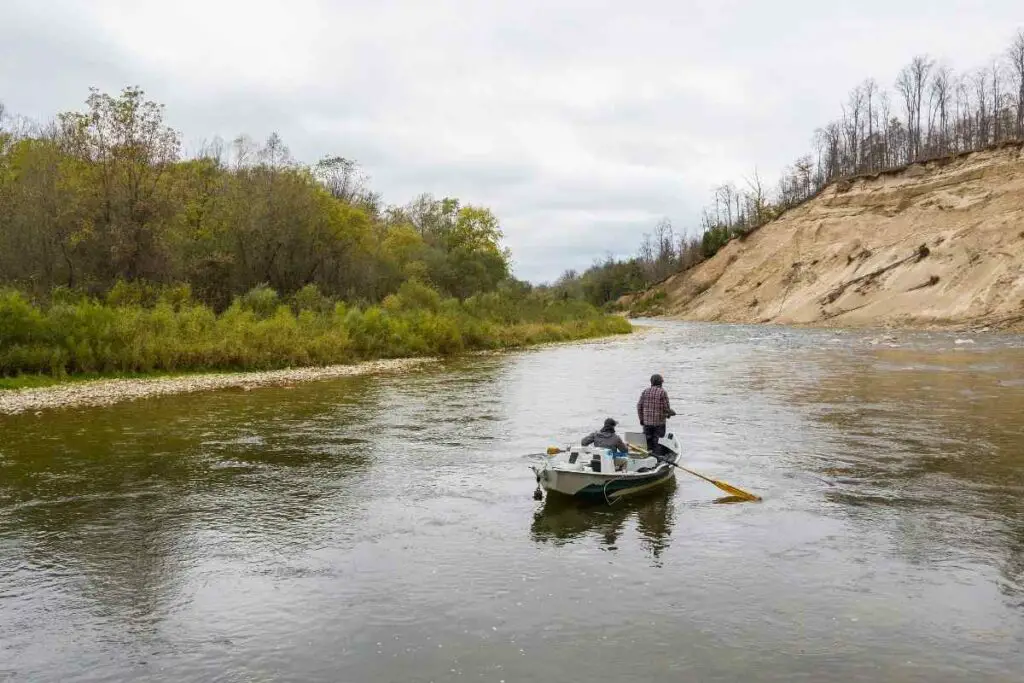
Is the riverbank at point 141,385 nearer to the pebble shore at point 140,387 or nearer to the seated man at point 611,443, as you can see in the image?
the pebble shore at point 140,387

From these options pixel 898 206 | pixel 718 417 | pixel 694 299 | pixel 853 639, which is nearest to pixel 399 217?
pixel 694 299

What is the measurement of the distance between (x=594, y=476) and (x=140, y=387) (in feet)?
62.1

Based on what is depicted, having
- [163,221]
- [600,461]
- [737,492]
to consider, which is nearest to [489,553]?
[600,461]

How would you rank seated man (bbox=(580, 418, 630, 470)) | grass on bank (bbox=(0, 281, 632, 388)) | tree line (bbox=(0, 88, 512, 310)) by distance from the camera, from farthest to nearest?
tree line (bbox=(0, 88, 512, 310)) → grass on bank (bbox=(0, 281, 632, 388)) → seated man (bbox=(580, 418, 630, 470))

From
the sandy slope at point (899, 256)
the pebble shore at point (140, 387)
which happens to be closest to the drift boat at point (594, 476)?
the pebble shore at point (140, 387)

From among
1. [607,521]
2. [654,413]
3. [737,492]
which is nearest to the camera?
[607,521]

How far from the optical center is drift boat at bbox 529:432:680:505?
11.6m

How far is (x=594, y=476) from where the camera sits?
11.6 metres

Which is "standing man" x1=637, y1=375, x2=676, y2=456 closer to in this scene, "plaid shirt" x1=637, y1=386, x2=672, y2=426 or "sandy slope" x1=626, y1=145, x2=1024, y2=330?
"plaid shirt" x1=637, y1=386, x2=672, y2=426

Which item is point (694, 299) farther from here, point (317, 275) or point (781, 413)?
point (781, 413)

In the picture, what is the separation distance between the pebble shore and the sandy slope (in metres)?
42.9

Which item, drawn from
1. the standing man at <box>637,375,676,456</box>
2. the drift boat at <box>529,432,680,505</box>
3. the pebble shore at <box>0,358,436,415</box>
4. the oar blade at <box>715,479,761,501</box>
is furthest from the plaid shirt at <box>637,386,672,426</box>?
the pebble shore at <box>0,358,436,415</box>

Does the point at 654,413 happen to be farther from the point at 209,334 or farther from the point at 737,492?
the point at 209,334

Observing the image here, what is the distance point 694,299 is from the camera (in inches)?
3688
